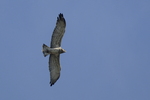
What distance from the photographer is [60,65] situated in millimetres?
26609

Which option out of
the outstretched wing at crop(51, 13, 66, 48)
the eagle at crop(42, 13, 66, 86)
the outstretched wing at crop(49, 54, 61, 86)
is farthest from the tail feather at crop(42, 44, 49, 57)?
the outstretched wing at crop(49, 54, 61, 86)

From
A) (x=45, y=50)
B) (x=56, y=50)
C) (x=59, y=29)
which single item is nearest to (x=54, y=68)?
(x=56, y=50)

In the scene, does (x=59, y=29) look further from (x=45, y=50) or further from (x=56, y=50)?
(x=45, y=50)

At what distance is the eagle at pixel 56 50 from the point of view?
2541 cm

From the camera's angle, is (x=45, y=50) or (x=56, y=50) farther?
(x=56, y=50)

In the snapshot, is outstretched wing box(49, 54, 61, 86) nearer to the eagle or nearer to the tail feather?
the eagle

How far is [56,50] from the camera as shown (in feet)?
84.7

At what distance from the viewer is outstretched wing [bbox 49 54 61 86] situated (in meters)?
26.4

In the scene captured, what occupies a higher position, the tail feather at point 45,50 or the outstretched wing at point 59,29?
the outstretched wing at point 59,29

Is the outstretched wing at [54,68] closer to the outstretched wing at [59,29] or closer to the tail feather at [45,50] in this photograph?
the tail feather at [45,50]

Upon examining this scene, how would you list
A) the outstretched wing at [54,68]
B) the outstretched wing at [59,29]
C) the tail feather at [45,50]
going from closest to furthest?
the outstretched wing at [59,29] → the tail feather at [45,50] → the outstretched wing at [54,68]

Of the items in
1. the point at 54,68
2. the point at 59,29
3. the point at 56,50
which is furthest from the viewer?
the point at 54,68

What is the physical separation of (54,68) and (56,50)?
56.0 inches

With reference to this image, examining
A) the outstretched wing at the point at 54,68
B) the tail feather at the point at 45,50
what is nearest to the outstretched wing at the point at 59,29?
the tail feather at the point at 45,50
